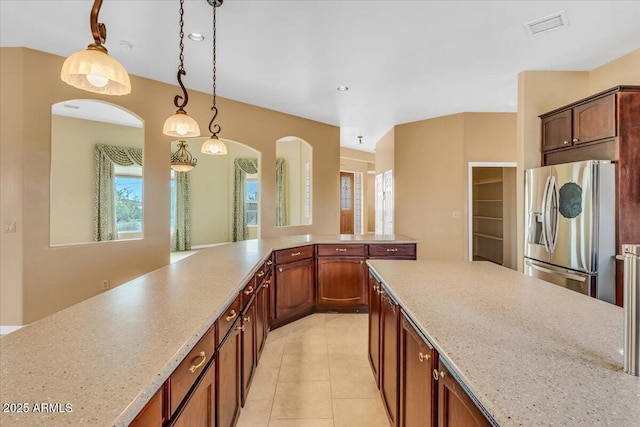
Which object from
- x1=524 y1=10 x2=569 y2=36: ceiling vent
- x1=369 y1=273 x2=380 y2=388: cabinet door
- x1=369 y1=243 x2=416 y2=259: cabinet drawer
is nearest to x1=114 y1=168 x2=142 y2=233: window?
x1=369 y1=243 x2=416 y2=259: cabinet drawer

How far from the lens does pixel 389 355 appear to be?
5.69 ft

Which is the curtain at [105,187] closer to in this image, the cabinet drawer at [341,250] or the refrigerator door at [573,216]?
the cabinet drawer at [341,250]

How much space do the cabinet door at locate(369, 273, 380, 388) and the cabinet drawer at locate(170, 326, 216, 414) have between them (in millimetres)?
1151

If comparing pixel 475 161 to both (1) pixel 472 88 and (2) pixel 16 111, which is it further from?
(2) pixel 16 111

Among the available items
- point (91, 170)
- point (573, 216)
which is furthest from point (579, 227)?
point (91, 170)

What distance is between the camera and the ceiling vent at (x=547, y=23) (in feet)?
8.23

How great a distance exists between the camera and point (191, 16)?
2.54 metres

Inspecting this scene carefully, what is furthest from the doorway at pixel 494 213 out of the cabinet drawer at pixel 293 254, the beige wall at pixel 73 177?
the beige wall at pixel 73 177

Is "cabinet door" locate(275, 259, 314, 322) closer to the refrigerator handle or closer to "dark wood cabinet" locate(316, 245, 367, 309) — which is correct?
"dark wood cabinet" locate(316, 245, 367, 309)

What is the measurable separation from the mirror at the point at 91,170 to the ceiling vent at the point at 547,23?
604cm

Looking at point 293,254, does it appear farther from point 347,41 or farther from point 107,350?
point 107,350

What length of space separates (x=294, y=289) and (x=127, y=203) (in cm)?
552

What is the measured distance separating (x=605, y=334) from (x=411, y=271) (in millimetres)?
1005

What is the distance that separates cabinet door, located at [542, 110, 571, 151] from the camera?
10.1 ft
